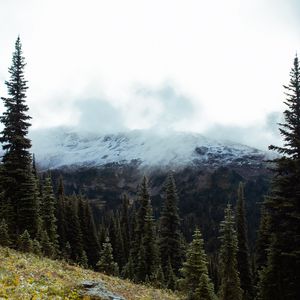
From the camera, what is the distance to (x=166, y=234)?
5450 cm

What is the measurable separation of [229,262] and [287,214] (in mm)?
15633

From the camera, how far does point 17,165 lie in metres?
37.9

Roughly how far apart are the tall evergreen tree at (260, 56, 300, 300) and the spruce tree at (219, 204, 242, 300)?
10.3 metres

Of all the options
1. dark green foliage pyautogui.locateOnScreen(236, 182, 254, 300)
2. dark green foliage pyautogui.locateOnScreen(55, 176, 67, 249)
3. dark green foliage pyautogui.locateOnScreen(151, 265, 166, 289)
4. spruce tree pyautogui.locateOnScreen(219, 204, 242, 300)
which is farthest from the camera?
dark green foliage pyautogui.locateOnScreen(55, 176, 67, 249)

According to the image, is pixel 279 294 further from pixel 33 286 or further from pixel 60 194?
pixel 60 194

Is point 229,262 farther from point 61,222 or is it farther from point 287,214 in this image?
point 61,222

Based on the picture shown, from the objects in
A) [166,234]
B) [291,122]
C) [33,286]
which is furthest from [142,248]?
[33,286]

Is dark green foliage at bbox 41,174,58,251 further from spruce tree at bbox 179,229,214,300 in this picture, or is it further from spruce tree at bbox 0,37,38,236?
spruce tree at bbox 179,229,214,300

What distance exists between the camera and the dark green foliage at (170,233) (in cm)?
5375

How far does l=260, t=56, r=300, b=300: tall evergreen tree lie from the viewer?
76.0 ft

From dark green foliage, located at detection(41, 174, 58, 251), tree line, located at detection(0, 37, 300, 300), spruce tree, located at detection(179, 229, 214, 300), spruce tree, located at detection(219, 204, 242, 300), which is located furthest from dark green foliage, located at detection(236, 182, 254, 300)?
spruce tree, located at detection(179, 229, 214, 300)

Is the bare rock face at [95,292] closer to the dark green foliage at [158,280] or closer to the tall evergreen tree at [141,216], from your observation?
the dark green foliage at [158,280]

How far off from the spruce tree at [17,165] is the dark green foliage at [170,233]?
2073cm

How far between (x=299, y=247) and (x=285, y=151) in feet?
18.6
